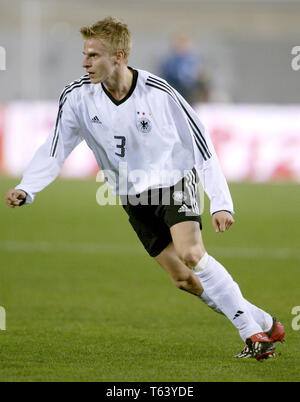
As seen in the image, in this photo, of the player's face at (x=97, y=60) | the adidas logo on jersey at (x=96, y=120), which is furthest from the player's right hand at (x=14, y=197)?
the player's face at (x=97, y=60)

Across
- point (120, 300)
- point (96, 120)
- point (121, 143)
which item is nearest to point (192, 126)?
point (121, 143)

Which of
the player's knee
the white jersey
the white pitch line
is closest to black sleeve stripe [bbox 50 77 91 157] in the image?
the white jersey

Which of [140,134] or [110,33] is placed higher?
[110,33]

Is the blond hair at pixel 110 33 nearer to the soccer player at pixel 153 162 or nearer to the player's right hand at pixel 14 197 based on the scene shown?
the soccer player at pixel 153 162

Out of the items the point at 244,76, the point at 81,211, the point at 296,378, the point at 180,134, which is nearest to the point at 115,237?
the point at 81,211

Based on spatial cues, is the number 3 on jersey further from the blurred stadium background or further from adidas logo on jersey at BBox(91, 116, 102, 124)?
the blurred stadium background

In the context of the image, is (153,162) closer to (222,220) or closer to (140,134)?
(140,134)

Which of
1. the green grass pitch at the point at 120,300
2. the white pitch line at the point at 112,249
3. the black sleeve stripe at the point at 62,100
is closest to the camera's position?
the green grass pitch at the point at 120,300

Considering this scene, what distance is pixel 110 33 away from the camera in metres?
5.87

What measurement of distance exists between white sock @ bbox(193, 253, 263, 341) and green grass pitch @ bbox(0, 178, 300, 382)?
0.23 m

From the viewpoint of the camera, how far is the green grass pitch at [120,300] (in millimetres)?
5559

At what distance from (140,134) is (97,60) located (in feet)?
1.80

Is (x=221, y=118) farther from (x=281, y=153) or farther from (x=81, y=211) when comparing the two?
(x=81, y=211)

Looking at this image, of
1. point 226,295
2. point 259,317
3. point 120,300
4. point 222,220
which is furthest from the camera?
point 120,300
